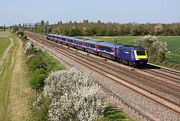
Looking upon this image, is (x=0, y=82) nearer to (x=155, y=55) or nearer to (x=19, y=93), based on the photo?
(x=19, y=93)

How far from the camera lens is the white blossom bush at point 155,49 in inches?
1899

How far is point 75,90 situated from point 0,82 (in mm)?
Answer: 20178

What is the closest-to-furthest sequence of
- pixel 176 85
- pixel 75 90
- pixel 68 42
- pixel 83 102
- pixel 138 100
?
pixel 83 102, pixel 75 90, pixel 138 100, pixel 176 85, pixel 68 42

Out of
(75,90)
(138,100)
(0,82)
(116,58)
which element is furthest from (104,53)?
(75,90)

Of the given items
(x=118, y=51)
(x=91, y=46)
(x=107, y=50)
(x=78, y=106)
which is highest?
(x=78, y=106)

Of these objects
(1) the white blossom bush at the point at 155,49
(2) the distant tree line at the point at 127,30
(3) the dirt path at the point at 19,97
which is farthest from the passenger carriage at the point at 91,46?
(2) the distant tree line at the point at 127,30

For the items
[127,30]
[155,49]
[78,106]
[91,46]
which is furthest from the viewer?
[127,30]

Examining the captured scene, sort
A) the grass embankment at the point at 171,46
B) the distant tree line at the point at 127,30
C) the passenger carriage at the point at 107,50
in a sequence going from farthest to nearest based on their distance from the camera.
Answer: the distant tree line at the point at 127,30
the passenger carriage at the point at 107,50
the grass embankment at the point at 171,46

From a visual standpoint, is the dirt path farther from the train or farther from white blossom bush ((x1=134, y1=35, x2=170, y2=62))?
white blossom bush ((x1=134, y1=35, x2=170, y2=62))

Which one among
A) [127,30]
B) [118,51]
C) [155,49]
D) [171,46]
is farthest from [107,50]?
[127,30]

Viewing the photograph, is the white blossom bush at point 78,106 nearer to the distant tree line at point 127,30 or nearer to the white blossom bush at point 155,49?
the white blossom bush at point 155,49

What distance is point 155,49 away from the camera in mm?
50719

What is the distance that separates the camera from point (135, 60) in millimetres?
40906

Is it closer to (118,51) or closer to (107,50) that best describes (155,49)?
(107,50)
